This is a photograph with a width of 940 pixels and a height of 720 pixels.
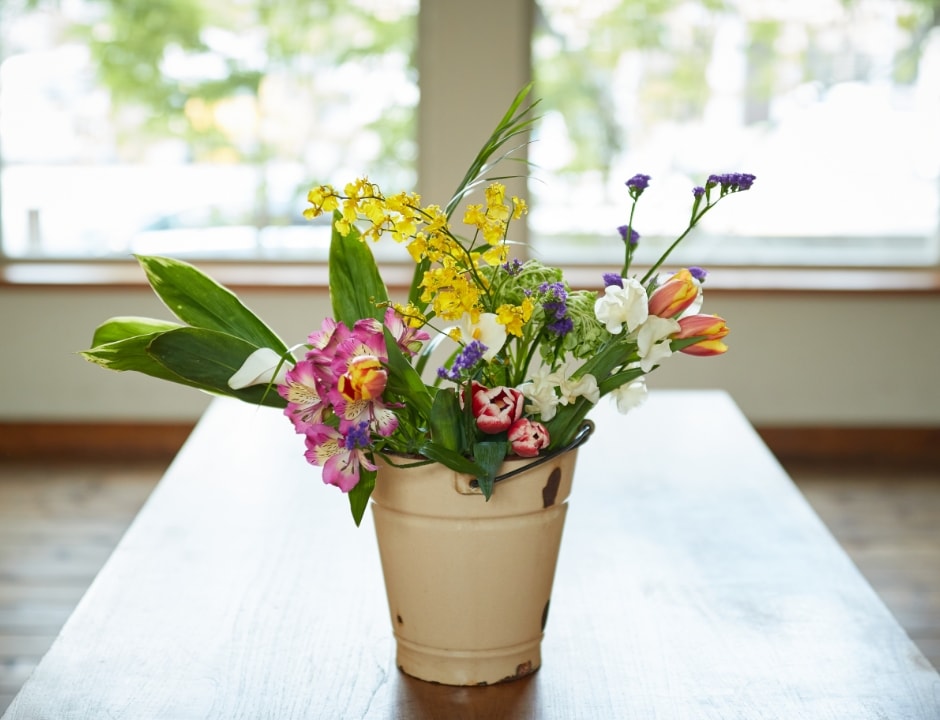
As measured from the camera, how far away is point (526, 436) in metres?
0.88

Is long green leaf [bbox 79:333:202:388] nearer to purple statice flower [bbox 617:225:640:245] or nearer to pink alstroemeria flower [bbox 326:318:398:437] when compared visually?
pink alstroemeria flower [bbox 326:318:398:437]

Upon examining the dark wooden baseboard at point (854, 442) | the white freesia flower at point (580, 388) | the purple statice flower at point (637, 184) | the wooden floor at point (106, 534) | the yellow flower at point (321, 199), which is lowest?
the wooden floor at point (106, 534)

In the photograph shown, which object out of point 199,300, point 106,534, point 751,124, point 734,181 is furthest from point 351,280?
point 751,124

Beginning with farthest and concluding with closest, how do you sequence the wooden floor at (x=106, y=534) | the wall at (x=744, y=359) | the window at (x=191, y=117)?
the window at (x=191, y=117) → the wall at (x=744, y=359) → the wooden floor at (x=106, y=534)

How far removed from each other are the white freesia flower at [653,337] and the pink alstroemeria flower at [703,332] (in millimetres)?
12

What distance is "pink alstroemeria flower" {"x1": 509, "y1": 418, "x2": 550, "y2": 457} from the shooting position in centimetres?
88

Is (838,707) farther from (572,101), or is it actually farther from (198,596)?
(572,101)

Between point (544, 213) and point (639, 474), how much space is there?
8.64ft

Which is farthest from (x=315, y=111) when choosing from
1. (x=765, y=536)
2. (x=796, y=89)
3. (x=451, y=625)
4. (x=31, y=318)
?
(x=451, y=625)

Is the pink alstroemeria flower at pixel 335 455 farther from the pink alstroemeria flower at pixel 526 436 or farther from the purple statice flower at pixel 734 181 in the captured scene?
the purple statice flower at pixel 734 181

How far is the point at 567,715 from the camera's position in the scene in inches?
37.1

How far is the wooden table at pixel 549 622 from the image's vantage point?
0.97m

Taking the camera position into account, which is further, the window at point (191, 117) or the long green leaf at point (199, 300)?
the window at point (191, 117)

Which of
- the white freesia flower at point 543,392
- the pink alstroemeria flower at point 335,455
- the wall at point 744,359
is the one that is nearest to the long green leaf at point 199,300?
the pink alstroemeria flower at point 335,455
